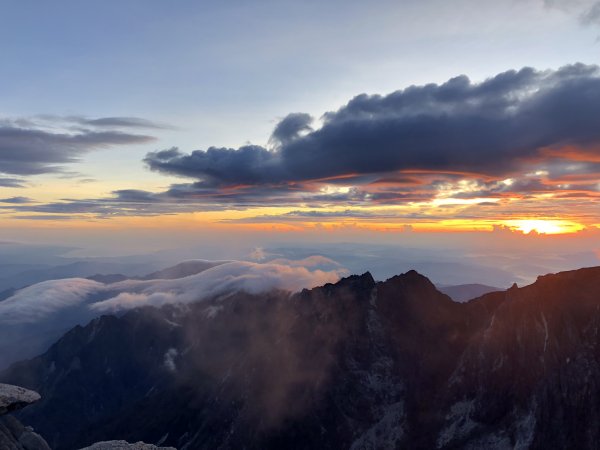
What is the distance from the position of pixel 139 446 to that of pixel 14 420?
2417 centimetres

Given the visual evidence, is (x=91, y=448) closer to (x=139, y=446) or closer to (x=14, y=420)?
(x=139, y=446)

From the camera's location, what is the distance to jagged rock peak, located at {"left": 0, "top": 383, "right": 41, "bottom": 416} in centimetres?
7931

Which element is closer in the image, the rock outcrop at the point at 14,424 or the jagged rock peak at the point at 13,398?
the jagged rock peak at the point at 13,398

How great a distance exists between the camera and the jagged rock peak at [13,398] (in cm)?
7931

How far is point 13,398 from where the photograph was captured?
80.8 metres

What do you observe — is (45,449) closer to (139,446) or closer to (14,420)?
(14,420)

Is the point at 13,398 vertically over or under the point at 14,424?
over

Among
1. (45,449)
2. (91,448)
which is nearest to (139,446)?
(91,448)

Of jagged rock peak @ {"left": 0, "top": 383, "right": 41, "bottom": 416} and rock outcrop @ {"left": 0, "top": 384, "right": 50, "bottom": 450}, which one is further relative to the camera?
rock outcrop @ {"left": 0, "top": 384, "right": 50, "bottom": 450}

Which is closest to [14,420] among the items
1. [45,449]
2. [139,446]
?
[45,449]

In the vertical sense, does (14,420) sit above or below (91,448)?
above

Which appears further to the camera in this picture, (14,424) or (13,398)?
(14,424)

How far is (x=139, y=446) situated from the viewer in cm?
9200

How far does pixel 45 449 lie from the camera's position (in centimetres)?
9525
